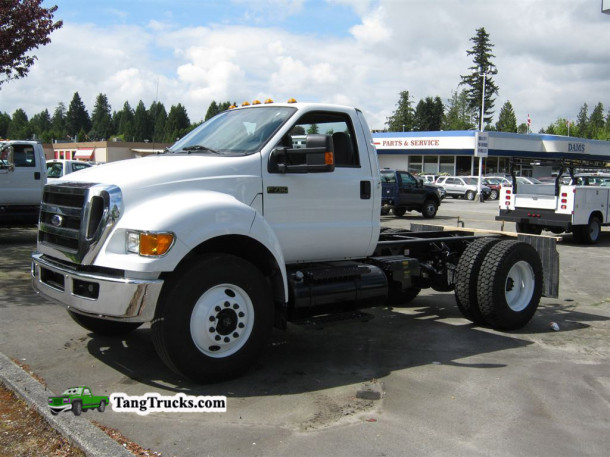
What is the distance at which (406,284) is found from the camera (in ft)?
21.9

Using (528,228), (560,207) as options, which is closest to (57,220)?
(560,207)

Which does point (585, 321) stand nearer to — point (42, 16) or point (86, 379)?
point (86, 379)

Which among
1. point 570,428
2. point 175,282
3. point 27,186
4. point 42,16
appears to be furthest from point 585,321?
point 42,16

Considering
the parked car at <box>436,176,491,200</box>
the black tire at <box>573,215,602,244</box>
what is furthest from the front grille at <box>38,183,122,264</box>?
the parked car at <box>436,176,491,200</box>

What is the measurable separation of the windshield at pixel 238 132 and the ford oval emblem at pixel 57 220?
1298 mm

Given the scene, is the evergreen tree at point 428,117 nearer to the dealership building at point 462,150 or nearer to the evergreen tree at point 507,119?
the evergreen tree at point 507,119

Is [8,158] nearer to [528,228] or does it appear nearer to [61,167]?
[61,167]

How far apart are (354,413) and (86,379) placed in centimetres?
223

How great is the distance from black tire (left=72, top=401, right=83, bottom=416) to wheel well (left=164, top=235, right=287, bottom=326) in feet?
4.45

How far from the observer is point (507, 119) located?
109875 mm

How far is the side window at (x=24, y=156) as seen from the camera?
45.7 ft

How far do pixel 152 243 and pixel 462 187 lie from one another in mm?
39602

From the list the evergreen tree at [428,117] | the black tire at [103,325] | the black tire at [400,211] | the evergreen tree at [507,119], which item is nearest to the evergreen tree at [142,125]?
the evergreen tree at [428,117]

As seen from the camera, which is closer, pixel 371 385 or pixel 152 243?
pixel 152 243
